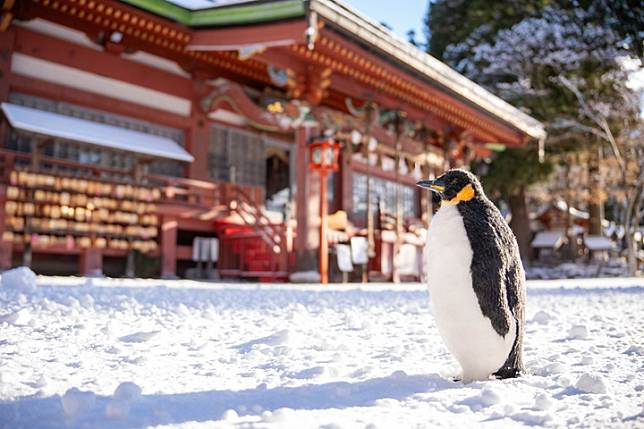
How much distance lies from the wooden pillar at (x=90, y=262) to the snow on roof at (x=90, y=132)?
5.71 ft

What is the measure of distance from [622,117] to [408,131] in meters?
8.40

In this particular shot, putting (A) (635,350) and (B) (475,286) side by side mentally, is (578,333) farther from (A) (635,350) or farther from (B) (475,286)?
(B) (475,286)

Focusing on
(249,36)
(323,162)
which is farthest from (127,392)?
(323,162)

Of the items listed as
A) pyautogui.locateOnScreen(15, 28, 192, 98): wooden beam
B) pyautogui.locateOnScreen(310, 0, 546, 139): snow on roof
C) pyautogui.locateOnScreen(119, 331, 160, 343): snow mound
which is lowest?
pyautogui.locateOnScreen(119, 331, 160, 343): snow mound

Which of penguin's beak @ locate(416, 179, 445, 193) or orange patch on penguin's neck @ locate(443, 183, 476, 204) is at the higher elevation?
penguin's beak @ locate(416, 179, 445, 193)

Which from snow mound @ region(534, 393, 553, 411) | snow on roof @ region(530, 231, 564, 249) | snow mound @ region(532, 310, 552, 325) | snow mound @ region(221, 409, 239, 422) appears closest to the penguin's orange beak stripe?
snow mound @ region(534, 393, 553, 411)

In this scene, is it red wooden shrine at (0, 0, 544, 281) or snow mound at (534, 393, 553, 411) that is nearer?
snow mound at (534, 393, 553, 411)

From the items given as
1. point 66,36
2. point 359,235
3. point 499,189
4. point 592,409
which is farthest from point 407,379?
point 499,189

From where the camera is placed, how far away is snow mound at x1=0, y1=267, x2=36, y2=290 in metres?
4.59

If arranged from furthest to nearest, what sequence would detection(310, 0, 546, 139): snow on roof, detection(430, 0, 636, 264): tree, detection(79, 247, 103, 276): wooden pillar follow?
detection(430, 0, 636, 264): tree
detection(79, 247, 103, 276): wooden pillar
detection(310, 0, 546, 139): snow on roof

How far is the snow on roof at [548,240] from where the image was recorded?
26.1 metres

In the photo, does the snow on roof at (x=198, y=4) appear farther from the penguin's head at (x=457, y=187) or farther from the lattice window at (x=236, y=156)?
the penguin's head at (x=457, y=187)

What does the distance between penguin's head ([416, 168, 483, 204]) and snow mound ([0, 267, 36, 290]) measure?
3930mm

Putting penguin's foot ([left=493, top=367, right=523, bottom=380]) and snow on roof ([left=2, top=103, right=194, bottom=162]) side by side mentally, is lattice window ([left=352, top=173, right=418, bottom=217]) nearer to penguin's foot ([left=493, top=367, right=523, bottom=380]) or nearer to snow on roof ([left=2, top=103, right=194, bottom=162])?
snow on roof ([left=2, top=103, right=194, bottom=162])
